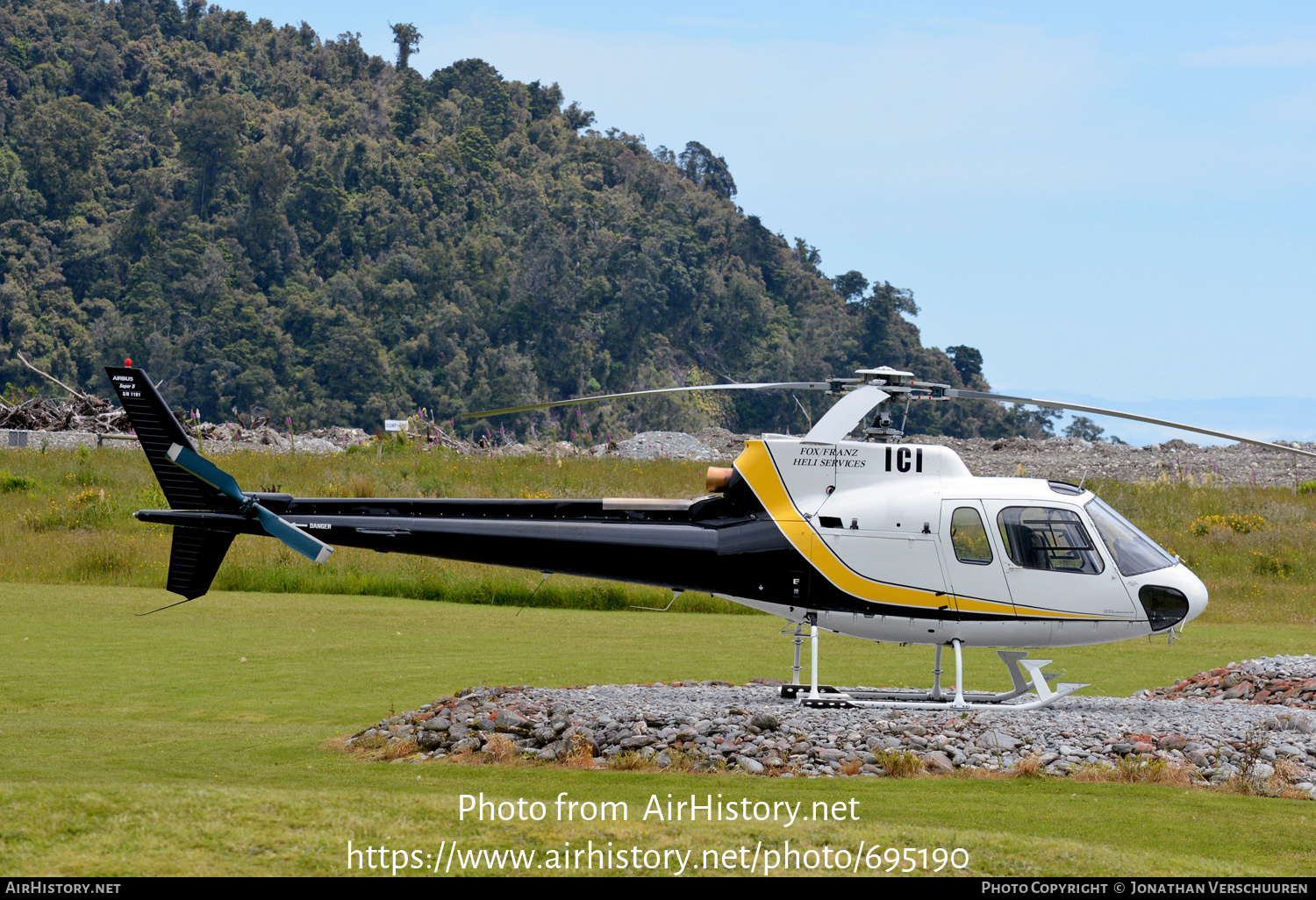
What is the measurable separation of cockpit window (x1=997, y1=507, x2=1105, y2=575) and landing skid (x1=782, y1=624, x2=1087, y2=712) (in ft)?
2.79

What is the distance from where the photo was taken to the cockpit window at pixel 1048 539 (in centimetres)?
1024

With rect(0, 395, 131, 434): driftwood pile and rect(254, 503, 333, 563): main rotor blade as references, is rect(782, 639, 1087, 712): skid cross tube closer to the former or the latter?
rect(254, 503, 333, 563): main rotor blade

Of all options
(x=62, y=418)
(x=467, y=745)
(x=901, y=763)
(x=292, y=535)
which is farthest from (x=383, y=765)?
(x=62, y=418)

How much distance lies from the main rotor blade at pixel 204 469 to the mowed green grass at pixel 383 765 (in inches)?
71.4

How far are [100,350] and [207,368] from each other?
6.29 metres

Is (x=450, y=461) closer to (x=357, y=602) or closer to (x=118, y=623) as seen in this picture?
(x=357, y=602)

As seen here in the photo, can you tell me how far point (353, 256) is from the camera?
8888cm

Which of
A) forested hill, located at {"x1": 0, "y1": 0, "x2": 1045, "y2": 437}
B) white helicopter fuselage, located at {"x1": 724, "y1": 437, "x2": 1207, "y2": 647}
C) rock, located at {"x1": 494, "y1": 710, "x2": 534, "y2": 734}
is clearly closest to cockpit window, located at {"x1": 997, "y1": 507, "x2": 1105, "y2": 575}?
white helicopter fuselage, located at {"x1": 724, "y1": 437, "x2": 1207, "y2": 647}

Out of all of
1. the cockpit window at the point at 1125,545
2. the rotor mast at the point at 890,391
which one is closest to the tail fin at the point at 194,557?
the rotor mast at the point at 890,391

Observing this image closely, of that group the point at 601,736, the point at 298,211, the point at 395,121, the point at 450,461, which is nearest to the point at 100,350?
the point at 298,211

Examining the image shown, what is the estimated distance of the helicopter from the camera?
10.2 meters

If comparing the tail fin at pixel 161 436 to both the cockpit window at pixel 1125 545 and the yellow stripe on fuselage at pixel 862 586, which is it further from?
the cockpit window at pixel 1125 545

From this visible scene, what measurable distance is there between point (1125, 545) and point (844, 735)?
304cm

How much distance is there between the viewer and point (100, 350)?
251ft
